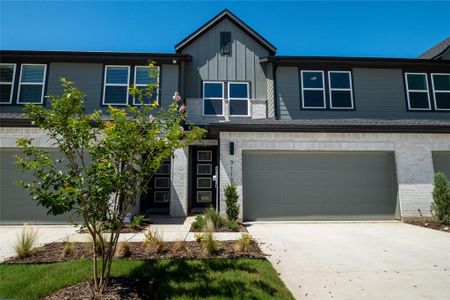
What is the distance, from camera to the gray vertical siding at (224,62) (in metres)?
13.5

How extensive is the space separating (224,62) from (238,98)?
6.85 feet

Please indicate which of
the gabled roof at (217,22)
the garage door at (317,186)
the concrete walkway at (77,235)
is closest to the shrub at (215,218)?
the concrete walkway at (77,235)

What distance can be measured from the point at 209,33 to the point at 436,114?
12.0m

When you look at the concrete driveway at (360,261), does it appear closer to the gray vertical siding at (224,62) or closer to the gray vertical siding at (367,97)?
the gray vertical siding at (367,97)

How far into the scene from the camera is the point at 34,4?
347 inches

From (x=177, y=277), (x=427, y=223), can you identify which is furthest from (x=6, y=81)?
(x=427, y=223)

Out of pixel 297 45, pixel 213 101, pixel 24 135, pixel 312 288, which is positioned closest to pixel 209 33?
pixel 213 101

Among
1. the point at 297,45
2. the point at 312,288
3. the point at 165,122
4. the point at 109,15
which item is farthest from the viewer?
the point at 297,45

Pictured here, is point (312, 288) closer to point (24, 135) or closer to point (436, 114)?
point (24, 135)

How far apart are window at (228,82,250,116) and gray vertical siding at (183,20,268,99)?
0.31 meters

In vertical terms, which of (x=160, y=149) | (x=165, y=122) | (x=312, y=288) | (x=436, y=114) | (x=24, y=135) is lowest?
(x=312, y=288)

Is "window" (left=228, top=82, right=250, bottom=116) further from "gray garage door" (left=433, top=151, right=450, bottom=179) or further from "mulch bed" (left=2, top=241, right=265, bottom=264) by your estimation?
"gray garage door" (left=433, top=151, right=450, bottom=179)

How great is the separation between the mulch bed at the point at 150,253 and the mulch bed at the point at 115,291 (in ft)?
4.29

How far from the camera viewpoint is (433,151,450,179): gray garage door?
10.6 meters
